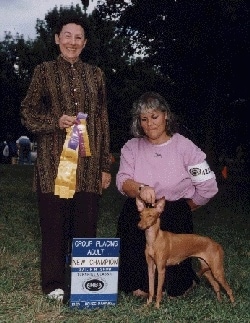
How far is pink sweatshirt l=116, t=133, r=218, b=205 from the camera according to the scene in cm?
501

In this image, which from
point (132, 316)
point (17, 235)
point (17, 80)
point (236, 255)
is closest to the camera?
point (132, 316)

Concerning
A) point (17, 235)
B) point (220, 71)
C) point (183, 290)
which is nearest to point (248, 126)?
point (220, 71)

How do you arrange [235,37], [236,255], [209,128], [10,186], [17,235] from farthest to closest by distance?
[209,128], [10,186], [235,37], [17,235], [236,255]

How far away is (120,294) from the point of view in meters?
5.15

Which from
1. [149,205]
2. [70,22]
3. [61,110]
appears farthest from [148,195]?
[70,22]

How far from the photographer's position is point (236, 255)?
7234 millimetres

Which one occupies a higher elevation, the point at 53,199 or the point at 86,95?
the point at 86,95

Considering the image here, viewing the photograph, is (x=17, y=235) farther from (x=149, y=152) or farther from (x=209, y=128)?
(x=209, y=128)

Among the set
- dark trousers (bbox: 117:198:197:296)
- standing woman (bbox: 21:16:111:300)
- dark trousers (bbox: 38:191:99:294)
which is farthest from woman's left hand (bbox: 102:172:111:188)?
dark trousers (bbox: 117:198:197:296)

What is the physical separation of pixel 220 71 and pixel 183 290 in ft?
43.0

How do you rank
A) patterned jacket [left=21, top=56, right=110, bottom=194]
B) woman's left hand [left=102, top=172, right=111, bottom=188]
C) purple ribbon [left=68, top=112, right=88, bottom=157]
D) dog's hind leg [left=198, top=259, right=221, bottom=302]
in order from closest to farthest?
purple ribbon [left=68, top=112, right=88, bottom=157]
patterned jacket [left=21, top=56, right=110, bottom=194]
dog's hind leg [left=198, top=259, right=221, bottom=302]
woman's left hand [left=102, top=172, right=111, bottom=188]

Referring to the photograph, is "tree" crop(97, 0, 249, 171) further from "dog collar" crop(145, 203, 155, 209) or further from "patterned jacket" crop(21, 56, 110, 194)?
"dog collar" crop(145, 203, 155, 209)

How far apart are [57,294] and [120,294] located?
49 cm

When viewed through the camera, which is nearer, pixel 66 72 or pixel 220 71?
pixel 66 72
